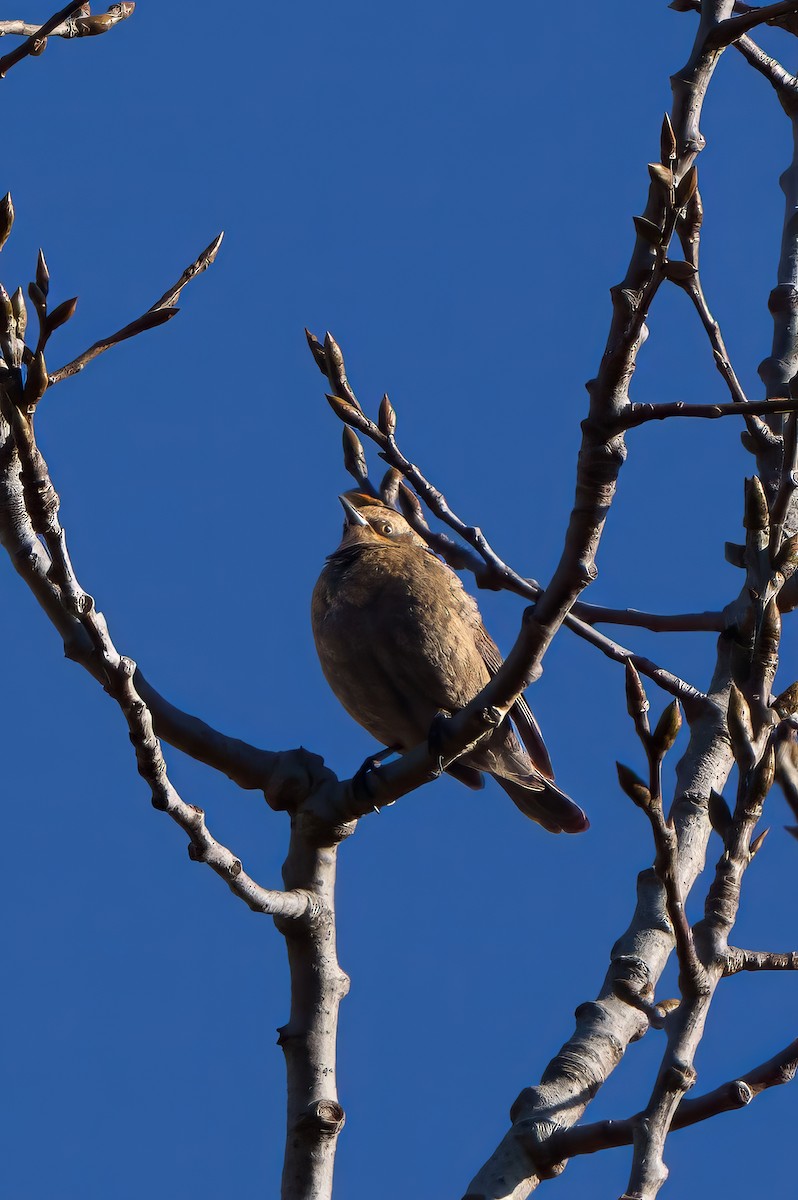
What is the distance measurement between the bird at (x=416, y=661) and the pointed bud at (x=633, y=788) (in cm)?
317

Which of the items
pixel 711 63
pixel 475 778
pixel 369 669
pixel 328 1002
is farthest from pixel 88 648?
pixel 475 778

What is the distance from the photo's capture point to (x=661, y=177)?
2664 millimetres

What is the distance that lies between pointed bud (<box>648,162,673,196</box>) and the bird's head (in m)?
4.16

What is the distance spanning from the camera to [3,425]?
11.2ft

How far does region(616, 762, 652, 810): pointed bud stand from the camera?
2693 mm

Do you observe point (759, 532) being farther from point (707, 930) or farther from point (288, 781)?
point (288, 781)

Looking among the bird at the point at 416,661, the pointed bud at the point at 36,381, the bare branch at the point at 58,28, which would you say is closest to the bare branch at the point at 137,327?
the pointed bud at the point at 36,381

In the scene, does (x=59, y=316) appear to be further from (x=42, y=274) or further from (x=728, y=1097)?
(x=728, y=1097)

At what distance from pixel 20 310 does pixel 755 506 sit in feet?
5.04

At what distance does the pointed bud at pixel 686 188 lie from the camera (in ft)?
8.94

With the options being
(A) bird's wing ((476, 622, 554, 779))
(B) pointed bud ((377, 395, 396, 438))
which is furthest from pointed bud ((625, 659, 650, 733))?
(A) bird's wing ((476, 622, 554, 779))

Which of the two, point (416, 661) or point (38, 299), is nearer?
point (38, 299)

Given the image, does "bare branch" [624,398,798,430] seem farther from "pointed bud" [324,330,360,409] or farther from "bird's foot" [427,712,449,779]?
"pointed bud" [324,330,360,409]

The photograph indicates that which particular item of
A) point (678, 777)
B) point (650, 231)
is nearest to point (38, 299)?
point (650, 231)
